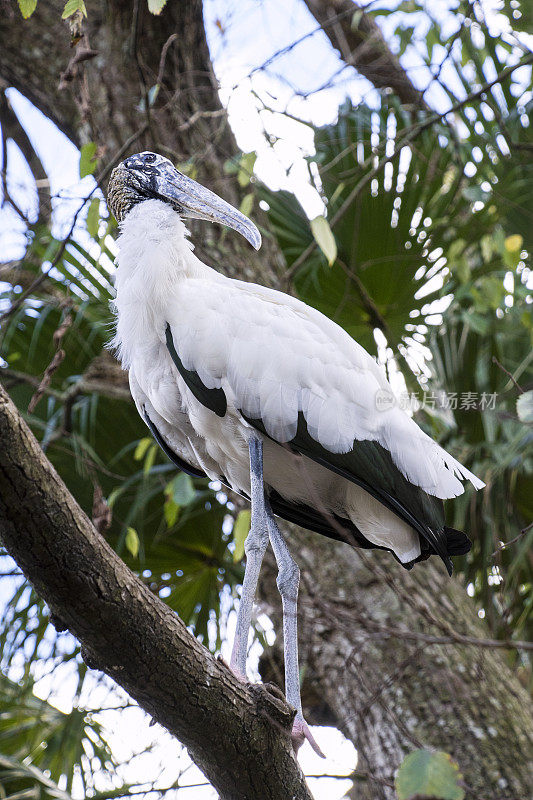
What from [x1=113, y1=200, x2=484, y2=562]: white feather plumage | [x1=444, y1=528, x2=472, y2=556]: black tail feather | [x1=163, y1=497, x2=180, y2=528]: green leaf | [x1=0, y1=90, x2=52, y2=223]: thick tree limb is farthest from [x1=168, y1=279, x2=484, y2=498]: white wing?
[x1=0, y1=90, x2=52, y2=223]: thick tree limb

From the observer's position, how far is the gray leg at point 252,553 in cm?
213

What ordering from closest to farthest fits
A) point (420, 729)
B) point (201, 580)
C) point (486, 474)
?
1. point (420, 729)
2. point (486, 474)
3. point (201, 580)

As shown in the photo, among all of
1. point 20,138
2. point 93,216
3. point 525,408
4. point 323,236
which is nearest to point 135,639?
point 525,408

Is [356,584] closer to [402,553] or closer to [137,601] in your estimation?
[402,553]

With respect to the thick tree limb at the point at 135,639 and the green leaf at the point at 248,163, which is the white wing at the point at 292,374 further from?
the thick tree limb at the point at 135,639

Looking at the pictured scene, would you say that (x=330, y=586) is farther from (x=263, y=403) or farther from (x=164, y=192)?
(x=164, y=192)

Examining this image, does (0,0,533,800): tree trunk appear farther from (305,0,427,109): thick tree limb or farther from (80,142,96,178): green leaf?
(305,0,427,109): thick tree limb

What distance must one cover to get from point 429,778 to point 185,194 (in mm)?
1777

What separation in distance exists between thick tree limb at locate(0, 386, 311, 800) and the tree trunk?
1.63ft

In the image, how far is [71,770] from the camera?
3174 mm

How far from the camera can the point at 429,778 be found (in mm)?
1157

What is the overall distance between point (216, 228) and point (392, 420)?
137cm

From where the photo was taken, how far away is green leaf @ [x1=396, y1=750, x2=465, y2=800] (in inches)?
44.8

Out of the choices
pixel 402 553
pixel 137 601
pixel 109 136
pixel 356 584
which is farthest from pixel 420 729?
pixel 109 136
